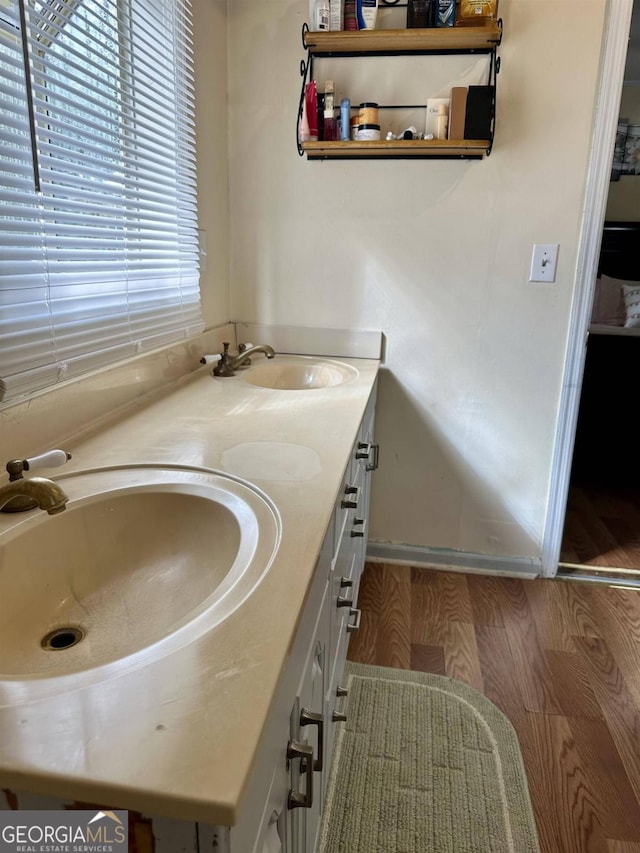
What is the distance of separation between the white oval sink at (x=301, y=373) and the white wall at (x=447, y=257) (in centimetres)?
20

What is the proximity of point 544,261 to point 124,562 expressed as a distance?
171cm

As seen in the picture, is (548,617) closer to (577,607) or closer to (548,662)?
(577,607)

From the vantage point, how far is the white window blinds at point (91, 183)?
102 centimetres

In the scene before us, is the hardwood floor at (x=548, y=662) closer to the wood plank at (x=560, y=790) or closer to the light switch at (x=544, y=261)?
the wood plank at (x=560, y=790)

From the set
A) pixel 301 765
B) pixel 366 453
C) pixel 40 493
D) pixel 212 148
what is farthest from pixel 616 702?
pixel 212 148

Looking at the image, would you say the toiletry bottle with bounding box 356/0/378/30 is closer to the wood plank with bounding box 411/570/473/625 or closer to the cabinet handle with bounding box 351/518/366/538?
the cabinet handle with bounding box 351/518/366/538

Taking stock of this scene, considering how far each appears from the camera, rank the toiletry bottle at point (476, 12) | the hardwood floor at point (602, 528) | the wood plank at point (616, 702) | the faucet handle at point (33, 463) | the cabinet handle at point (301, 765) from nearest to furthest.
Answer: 1. the cabinet handle at point (301, 765)
2. the faucet handle at point (33, 463)
3. the wood plank at point (616, 702)
4. the toiletry bottle at point (476, 12)
5. the hardwood floor at point (602, 528)

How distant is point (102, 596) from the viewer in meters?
0.91

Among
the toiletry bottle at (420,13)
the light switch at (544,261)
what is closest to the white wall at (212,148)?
the toiletry bottle at (420,13)

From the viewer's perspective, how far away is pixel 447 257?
2.08 m

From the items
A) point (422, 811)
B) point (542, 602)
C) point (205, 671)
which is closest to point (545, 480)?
point (542, 602)

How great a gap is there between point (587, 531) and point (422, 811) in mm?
1787

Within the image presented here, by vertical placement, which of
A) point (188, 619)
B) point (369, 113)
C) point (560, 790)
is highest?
point (369, 113)

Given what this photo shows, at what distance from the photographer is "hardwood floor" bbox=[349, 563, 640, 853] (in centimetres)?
138
